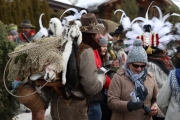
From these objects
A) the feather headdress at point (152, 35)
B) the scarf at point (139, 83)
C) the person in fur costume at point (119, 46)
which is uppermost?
the feather headdress at point (152, 35)

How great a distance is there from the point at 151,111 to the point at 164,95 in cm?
59

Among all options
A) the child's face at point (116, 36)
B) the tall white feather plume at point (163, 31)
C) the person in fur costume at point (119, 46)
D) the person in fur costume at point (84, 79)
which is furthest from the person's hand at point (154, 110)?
the child's face at point (116, 36)

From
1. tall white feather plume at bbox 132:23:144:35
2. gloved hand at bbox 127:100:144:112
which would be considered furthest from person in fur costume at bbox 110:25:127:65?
gloved hand at bbox 127:100:144:112

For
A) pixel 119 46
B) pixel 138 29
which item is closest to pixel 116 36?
pixel 119 46

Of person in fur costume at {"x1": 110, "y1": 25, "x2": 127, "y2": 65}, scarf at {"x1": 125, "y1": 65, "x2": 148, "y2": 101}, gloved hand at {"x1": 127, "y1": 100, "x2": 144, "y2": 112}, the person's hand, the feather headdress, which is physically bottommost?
the person's hand

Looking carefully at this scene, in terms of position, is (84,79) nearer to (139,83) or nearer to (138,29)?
(139,83)

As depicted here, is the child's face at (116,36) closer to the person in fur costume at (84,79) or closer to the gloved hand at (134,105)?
the person in fur costume at (84,79)

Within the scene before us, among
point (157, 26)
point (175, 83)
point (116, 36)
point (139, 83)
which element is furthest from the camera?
point (116, 36)

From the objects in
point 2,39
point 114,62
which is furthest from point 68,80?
point 114,62

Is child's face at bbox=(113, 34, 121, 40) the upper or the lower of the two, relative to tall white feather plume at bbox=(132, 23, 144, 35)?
lower

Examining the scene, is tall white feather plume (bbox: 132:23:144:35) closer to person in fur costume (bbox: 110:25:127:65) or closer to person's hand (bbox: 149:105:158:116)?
person in fur costume (bbox: 110:25:127:65)

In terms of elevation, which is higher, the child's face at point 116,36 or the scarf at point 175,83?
the child's face at point 116,36

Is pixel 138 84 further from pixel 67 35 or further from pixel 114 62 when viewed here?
pixel 114 62

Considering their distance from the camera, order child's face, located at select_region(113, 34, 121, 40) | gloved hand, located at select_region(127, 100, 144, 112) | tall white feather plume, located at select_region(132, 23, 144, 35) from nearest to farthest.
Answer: gloved hand, located at select_region(127, 100, 144, 112)
tall white feather plume, located at select_region(132, 23, 144, 35)
child's face, located at select_region(113, 34, 121, 40)
